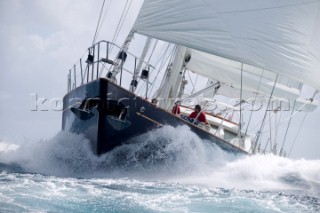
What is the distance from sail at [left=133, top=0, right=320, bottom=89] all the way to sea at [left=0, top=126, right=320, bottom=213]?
1945 millimetres

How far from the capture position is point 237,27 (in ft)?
25.6

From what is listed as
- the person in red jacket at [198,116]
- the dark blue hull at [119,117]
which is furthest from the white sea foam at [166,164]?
the person in red jacket at [198,116]

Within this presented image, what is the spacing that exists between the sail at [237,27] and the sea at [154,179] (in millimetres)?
1945

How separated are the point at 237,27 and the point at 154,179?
11.5ft

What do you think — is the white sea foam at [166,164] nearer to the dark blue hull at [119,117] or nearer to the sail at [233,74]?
the dark blue hull at [119,117]

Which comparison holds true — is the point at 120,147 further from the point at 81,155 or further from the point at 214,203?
the point at 214,203

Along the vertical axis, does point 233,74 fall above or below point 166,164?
above

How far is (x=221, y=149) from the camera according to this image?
8883 mm

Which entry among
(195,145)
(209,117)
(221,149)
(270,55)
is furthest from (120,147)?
(209,117)

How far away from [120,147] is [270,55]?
3668 mm

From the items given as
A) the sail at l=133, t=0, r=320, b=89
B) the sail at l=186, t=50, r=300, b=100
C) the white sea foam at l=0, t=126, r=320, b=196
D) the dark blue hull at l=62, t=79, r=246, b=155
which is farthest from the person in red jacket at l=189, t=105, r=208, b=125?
the sail at l=186, t=50, r=300, b=100

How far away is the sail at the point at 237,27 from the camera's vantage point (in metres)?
7.71

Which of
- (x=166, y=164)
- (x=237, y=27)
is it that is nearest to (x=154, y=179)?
(x=166, y=164)

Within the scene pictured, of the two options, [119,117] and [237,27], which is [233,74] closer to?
[237,27]
